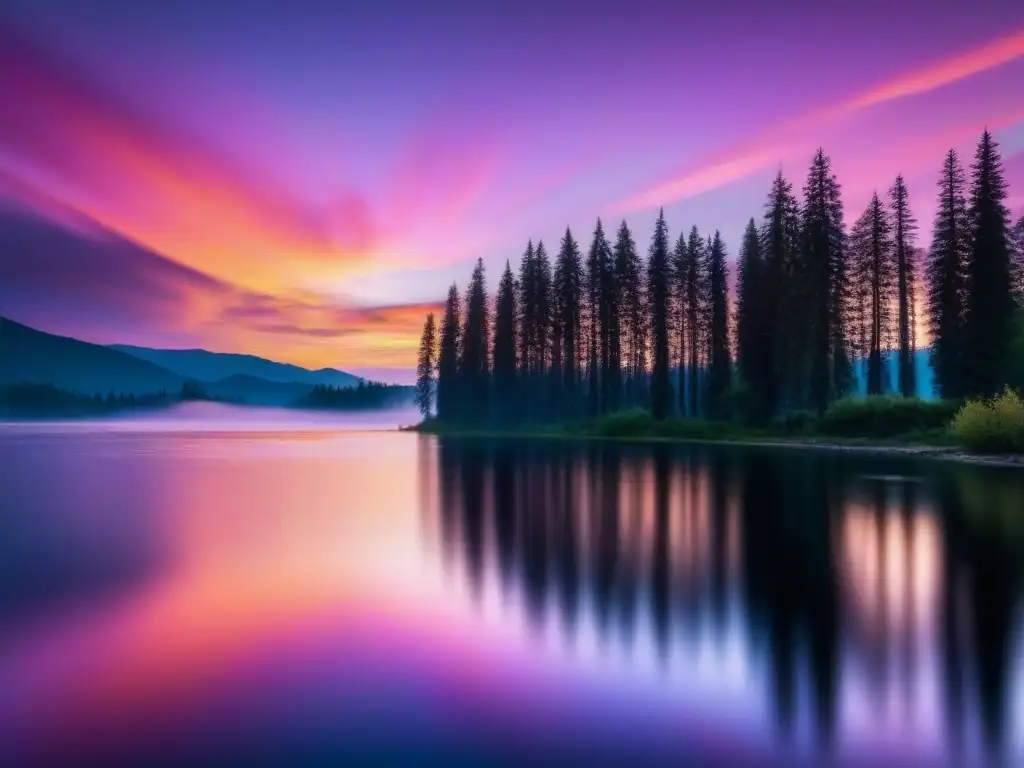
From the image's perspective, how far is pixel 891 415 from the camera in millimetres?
44875

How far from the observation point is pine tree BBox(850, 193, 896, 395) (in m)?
57.6

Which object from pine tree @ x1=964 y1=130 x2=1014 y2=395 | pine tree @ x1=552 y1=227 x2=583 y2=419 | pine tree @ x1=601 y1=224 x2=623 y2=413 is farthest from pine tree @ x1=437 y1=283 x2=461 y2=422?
pine tree @ x1=964 y1=130 x2=1014 y2=395

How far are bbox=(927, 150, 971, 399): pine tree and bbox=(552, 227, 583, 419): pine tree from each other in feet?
111

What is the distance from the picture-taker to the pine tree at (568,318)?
76.8 metres

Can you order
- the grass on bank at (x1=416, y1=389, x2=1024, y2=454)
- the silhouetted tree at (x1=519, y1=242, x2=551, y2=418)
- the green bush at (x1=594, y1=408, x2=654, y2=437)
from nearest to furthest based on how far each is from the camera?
the grass on bank at (x1=416, y1=389, x2=1024, y2=454), the green bush at (x1=594, y1=408, x2=654, y2=437), the silhouetted tree at (x1=519, y1=242, x2=551, y2=418)

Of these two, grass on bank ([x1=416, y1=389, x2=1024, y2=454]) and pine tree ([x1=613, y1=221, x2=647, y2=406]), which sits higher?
pine tree ([x1=613, y1=221, x2=647, y2=406])

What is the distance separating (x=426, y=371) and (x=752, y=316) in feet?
161

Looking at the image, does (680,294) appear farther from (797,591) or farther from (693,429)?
(797,591)

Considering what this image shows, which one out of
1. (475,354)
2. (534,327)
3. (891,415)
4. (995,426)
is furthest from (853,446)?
(475,354)

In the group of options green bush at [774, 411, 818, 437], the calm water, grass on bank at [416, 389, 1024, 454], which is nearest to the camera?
the calm water

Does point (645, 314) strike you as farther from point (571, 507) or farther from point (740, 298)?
point (571, 507)

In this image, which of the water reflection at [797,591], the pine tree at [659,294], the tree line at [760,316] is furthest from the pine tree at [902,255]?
the water reflection at [797,591]

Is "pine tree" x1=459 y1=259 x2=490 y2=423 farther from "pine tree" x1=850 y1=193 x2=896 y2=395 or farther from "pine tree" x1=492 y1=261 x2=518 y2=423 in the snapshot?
"pine tree" x1=850 y1=193 x2=896 y2=395

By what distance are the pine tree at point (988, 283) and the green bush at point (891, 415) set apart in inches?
148
